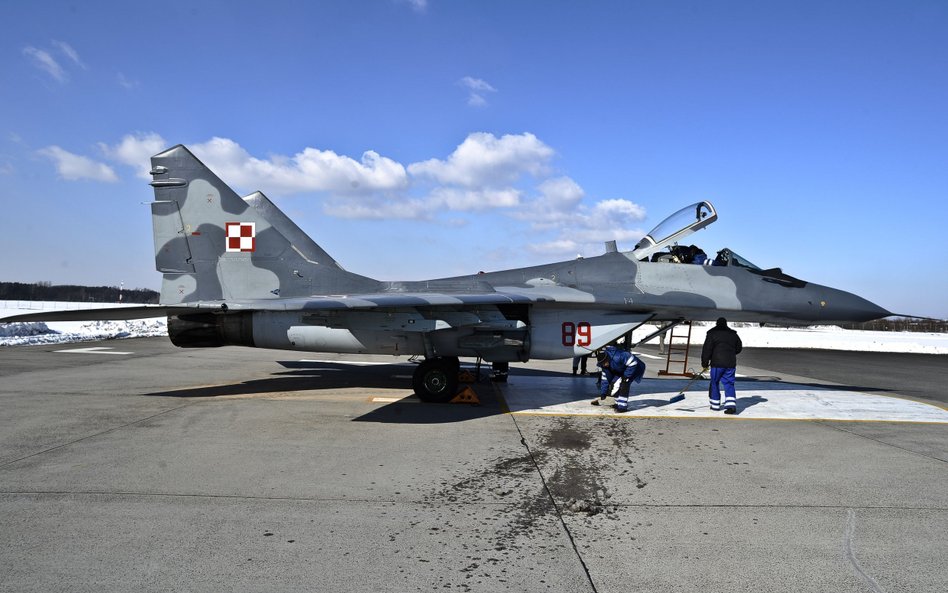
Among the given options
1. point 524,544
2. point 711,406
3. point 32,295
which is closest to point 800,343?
→ point 711,406

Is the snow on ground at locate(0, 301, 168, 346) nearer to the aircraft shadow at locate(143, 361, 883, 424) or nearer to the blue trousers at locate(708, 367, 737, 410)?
the aircraft shadow at locate(143, 361, 883, 424)

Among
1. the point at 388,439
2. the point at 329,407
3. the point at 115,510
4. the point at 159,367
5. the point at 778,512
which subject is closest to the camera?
the point at 115,510

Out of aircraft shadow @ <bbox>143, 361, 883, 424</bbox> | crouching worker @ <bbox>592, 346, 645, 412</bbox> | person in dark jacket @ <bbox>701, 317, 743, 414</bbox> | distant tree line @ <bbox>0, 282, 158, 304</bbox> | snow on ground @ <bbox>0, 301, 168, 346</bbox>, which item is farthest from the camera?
distant tree line @ <bbox>0, 282, 158, 304</bbox>

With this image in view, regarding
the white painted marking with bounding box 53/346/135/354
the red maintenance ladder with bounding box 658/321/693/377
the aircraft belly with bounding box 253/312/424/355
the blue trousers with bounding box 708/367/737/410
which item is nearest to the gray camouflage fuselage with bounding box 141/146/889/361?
the aircraft belly with bounding box 253/312/424/355

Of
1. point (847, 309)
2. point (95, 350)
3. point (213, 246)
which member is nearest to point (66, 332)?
point (95, 350)

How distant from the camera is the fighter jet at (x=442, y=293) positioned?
8.91 metres

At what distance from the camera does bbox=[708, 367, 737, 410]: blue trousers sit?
8594 mm

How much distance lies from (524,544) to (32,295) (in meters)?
124

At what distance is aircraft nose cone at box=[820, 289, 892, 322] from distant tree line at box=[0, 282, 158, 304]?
103 metres

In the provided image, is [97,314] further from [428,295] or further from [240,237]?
[428,295]

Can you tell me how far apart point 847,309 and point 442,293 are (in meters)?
7.15

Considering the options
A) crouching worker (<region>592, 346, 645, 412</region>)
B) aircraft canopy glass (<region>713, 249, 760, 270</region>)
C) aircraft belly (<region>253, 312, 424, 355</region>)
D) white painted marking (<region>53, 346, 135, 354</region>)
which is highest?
aircraft canopy glass (<region>713, 249, 760, 270</region>)

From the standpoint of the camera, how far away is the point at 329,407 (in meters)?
8.47

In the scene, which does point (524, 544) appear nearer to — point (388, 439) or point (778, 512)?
point (778, 512)
